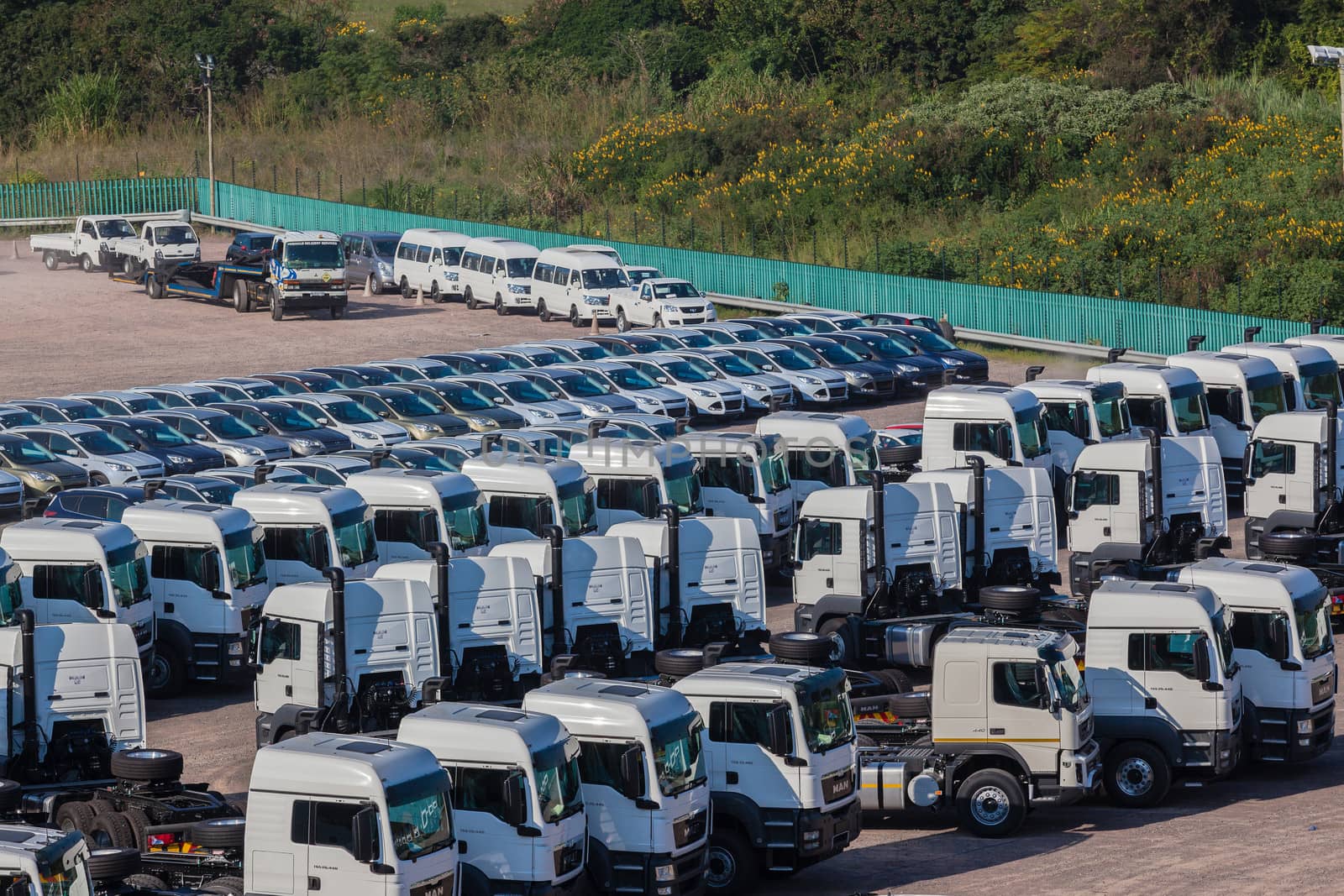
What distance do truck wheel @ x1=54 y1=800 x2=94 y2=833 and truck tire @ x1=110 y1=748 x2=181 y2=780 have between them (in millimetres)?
443

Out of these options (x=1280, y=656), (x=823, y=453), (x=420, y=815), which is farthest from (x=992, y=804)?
(x=823, y=453)

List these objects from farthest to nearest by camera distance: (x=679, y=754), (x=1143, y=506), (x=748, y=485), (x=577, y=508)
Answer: (x=748, y=485) → (x=1143, y=506) → (x=577, y=508) → (x=679, y=754)

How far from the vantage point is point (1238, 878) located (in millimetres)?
17062

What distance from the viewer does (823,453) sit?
101 feet

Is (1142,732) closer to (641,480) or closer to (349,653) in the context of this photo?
(349,653)

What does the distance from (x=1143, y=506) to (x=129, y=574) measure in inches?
560

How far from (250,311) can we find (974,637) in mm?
39008

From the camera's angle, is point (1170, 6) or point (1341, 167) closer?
point (1341, 167)

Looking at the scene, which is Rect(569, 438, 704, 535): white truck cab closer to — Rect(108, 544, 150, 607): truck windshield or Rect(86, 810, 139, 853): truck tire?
Rect(108, 544, 150, 607): truck windshield

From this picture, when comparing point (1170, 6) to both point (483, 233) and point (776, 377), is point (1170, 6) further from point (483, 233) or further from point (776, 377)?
point (776, 377)

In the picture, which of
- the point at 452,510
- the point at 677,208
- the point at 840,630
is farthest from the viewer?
the point at 677,208

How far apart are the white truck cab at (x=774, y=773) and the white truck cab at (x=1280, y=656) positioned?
5.45 m

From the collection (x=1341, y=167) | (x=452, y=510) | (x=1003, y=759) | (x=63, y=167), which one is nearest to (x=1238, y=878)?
(x=1003, y=759)

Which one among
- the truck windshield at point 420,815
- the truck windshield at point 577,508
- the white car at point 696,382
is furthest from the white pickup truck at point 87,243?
the truck windshield at point 420,815
